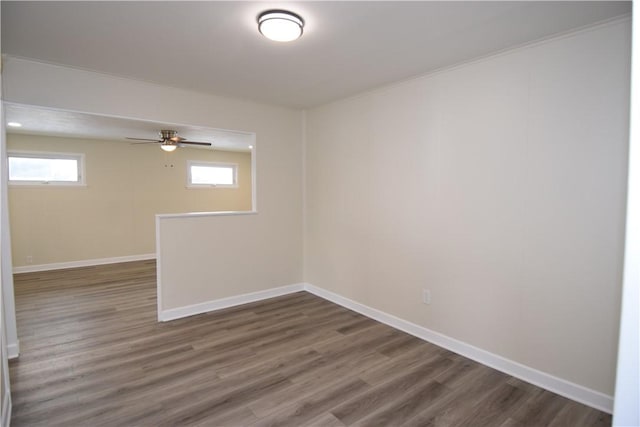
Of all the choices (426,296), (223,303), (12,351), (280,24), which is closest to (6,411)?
(12,351)

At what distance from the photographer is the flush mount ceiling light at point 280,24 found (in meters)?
1.99

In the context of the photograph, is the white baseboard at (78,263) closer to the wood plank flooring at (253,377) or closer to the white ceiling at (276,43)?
the wood plank flooring at (253,377)

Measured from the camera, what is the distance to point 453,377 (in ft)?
8.07

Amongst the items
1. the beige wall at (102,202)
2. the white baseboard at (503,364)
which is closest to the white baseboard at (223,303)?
the white baseboard at (503,364)

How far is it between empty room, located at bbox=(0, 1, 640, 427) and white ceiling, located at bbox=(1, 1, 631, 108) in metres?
0.02

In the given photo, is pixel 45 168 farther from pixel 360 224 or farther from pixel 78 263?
pixel 360 224

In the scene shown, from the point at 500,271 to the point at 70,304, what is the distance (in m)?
4.83

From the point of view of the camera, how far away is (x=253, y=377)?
2453 millimetres

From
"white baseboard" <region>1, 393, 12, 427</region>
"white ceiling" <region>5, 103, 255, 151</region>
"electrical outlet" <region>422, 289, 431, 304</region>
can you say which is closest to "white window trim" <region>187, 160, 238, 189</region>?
"white ceiling" <region>5, 103, 255, 151</region>

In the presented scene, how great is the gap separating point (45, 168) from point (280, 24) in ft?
19.8

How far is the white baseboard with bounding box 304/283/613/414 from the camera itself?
6.97 ft

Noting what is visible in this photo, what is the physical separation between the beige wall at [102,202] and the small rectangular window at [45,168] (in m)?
0.10

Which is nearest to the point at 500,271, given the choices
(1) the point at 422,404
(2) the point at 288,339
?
(1) the point at 422,404

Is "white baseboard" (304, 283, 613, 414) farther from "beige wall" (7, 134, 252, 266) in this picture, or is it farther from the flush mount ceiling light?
"beige wall" (7, 134, 252, 266)
